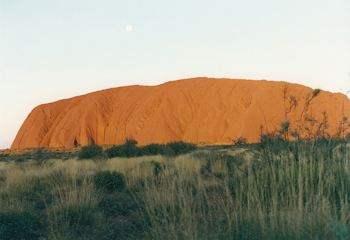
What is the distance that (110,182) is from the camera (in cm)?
1237

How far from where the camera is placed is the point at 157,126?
77.9 m

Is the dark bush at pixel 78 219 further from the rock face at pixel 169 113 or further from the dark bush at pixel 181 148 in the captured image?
the rock face at pixel 169 113

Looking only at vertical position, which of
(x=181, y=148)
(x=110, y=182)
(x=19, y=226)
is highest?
(x=19, y=226)

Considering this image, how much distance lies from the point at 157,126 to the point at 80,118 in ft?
46.9

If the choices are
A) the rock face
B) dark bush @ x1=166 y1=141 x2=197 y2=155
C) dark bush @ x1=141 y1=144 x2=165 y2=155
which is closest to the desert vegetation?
dark bush @ x1=141 y1=144 x2=165 y2=155

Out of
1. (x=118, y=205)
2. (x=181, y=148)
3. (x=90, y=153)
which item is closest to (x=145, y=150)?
(x=181, y=148)

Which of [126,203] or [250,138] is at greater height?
[126,203]

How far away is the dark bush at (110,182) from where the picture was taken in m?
12.0

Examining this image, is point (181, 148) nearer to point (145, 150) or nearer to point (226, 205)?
point (145, 150)

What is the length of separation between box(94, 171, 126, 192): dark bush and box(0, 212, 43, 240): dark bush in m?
3.74

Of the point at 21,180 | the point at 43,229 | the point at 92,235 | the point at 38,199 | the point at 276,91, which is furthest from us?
the point at 276,91

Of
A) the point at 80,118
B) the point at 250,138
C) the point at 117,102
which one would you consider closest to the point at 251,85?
the point at 250,138

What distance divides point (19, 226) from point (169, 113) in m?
71.5

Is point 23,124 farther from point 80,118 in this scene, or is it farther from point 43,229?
point 43,229
